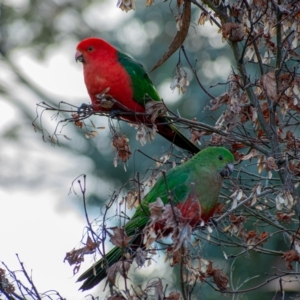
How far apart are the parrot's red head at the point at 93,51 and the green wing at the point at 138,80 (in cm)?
9

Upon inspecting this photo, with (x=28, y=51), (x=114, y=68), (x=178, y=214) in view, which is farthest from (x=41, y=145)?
(x=178, y=214)

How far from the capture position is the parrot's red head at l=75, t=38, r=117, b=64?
5.29 metres

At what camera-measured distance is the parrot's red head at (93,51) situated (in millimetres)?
5293

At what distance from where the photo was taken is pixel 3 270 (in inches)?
139

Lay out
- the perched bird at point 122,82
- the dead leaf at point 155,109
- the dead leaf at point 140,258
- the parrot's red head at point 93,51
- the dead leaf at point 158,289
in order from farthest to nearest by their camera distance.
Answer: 1. the parrot's red head at point 93,51
2. the perched bird at point 122,82
3. the dead leaf at point 155,109
4. the dead leaf at point 140,258
5. the dead leaf at point 158,289

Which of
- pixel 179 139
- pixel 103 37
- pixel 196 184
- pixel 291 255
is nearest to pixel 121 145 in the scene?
pixel 196 184

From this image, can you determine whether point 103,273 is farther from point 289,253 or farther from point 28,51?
point 28,51

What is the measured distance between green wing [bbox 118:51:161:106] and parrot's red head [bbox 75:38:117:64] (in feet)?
0.29

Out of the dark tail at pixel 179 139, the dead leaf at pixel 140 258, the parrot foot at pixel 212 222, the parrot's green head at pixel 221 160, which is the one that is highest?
the dark tail at pixel 179 139

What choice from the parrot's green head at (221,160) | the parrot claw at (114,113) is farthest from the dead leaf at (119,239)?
the parrot's green head at (221,160)

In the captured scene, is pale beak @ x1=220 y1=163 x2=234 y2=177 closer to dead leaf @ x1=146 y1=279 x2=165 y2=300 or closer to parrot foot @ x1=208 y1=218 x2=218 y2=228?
parrot foot @ x1=208 y1=218 x2=218 y2=228

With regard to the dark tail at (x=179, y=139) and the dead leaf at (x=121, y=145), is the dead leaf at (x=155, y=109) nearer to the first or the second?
the dead leaf at (x=121, y=145)

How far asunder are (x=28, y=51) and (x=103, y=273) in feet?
27.8

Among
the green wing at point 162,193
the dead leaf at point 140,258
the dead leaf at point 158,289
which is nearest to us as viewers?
the dead leaf at point 158,289
